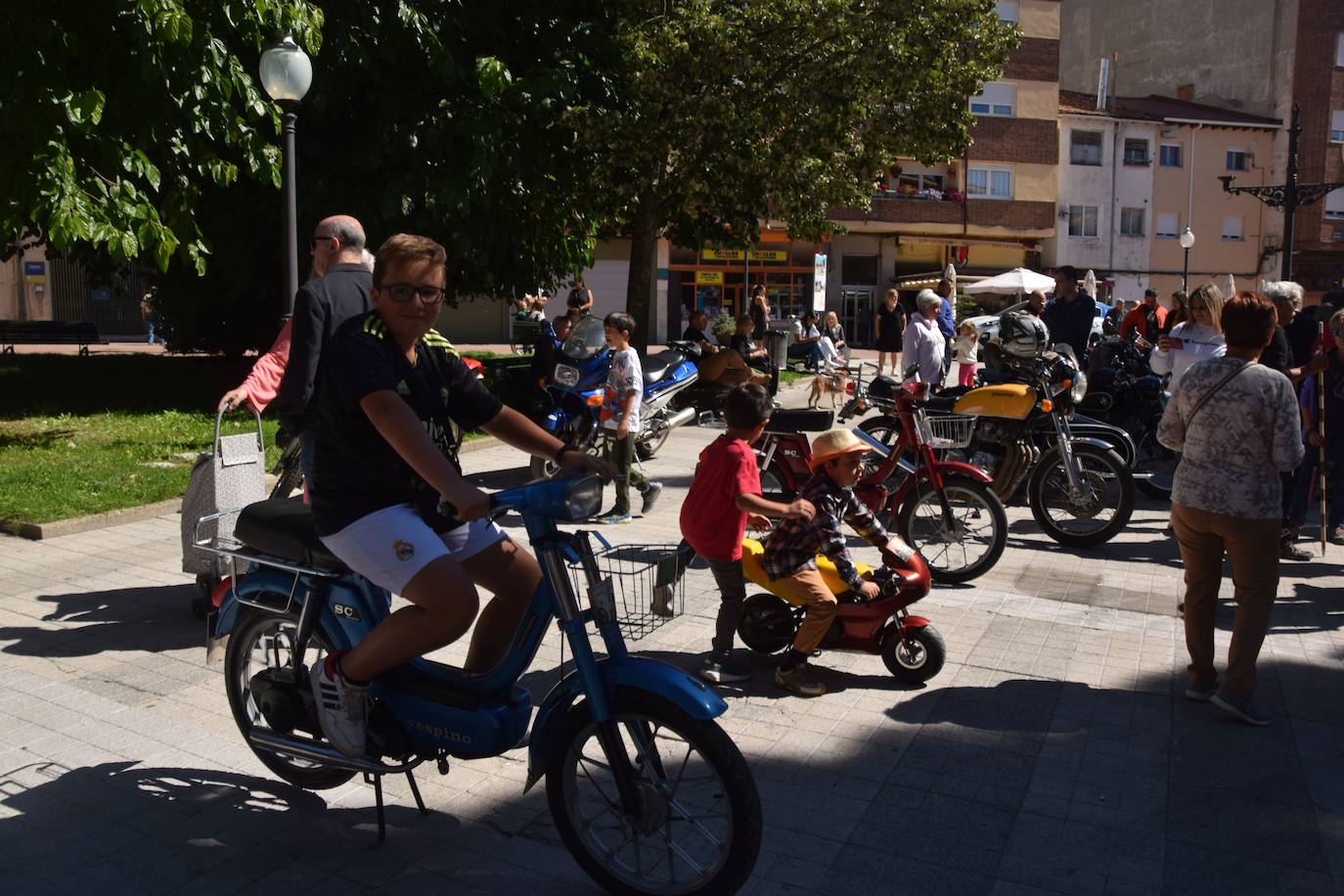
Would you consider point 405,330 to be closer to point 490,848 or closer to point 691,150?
point 490,848

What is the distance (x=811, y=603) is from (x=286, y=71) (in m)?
6.20

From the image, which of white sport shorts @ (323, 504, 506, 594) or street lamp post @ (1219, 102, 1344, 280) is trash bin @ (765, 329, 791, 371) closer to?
street lamp post @ (1219, 102, 1344, 280)

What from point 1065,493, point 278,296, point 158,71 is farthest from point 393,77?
point 1065,493

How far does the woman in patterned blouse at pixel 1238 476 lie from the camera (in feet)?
15.2

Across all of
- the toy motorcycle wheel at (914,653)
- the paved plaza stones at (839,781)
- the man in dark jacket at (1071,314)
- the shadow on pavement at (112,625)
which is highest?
the man in dark jacket at (1071,314)

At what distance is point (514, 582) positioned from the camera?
3408 millimetres

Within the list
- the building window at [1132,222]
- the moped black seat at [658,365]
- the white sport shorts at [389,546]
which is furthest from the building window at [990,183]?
the white sport shorts at [389,546]

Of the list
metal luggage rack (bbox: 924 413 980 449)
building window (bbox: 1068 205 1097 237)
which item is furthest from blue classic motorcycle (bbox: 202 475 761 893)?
building window (bbox: 1068 205 1097 237)

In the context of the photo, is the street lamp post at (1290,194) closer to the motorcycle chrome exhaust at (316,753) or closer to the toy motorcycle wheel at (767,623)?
the toy motorcycle wheel at (767,623)

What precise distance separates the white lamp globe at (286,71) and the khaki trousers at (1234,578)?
22.9ft

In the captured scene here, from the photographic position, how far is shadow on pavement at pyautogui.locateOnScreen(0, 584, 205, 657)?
5.46 m

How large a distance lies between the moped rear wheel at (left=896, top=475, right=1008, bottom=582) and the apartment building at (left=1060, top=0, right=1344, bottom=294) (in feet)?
145

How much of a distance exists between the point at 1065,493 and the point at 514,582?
5.78m

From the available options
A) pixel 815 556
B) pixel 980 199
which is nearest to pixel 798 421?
pixel 815 556
